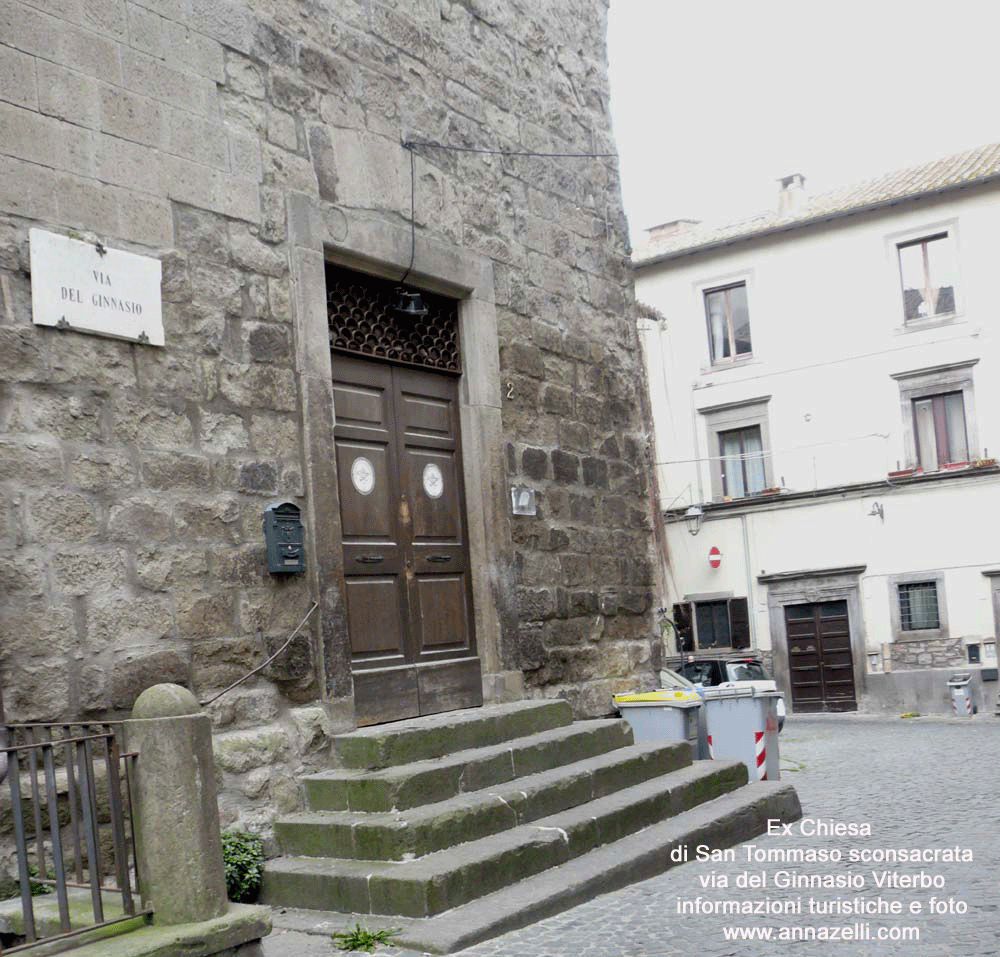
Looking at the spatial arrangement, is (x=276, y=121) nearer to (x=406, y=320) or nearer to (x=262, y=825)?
(x=406, y=320)

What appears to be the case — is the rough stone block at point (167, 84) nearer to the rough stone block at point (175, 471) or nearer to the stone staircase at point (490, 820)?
the rough stone block at point (175, 471)

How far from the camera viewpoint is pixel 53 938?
3.83 meters

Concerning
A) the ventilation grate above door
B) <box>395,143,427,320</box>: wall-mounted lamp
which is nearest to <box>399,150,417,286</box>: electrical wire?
<box>395,143,427,320</box>: wall-mounted lamp

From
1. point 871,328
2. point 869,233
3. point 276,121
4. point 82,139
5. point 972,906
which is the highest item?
point 869,233

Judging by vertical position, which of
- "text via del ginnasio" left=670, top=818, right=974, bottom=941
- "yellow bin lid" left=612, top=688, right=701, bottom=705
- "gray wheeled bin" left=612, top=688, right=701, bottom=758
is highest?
"yellow bin lid" left=612, top=688, right=701, bottom=705

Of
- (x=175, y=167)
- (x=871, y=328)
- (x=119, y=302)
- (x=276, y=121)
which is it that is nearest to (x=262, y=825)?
(x=119, y=302)

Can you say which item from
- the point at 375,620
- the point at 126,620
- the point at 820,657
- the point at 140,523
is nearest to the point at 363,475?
the point at 375,620

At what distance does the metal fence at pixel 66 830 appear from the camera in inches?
156

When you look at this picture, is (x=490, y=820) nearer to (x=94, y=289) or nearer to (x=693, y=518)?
(x=94, y=289)

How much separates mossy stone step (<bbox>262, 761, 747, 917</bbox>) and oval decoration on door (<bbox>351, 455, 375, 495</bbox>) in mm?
2016

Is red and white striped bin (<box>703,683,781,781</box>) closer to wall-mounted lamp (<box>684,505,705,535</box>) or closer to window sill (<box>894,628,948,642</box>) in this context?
window sill (<box>894,628,948,642</box>)

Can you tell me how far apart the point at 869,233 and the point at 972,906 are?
19.6 m

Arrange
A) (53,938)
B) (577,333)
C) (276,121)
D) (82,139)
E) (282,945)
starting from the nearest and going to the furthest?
(53,938), (282,945), (82,139), (276,121), (577,333)

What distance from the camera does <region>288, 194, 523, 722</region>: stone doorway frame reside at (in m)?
6.32
